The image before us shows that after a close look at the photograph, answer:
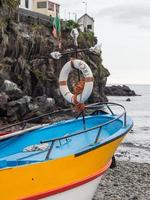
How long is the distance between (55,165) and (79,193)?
1.07 meters

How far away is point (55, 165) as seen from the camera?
29.2ft

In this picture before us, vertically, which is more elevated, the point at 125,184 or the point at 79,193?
the point at 79,193

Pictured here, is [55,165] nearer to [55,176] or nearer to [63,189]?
[55,176]

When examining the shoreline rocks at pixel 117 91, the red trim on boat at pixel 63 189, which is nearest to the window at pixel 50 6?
the shoreline rocks at pixel 117 91

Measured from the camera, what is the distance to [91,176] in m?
9.85

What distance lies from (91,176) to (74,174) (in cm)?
66

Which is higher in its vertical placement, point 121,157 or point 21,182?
point 21,182

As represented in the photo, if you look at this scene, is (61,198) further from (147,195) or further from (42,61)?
(42,61)

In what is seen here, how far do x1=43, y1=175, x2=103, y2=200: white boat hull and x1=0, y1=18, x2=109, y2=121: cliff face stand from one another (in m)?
22.1

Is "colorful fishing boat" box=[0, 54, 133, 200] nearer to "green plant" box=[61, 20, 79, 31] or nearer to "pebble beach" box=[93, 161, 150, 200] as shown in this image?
"pebble beach" box=[93, 161, 150, 200]

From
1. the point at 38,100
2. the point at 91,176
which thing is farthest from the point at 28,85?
the point at 91,176

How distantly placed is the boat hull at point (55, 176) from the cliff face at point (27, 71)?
73.3ft

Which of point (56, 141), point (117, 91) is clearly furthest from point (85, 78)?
point (117, 91)

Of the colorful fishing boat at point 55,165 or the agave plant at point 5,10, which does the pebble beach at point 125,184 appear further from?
the agave plant at point 5,10
